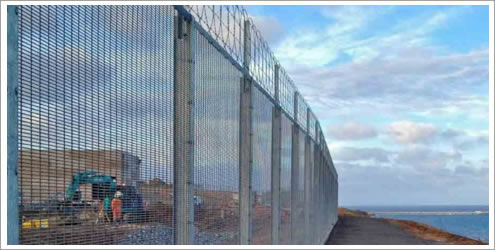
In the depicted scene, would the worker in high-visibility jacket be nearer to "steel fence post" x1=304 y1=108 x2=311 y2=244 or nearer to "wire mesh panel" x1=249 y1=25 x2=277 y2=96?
"wire mesh panel" x1=249 y1=25 x2=277 y2=96

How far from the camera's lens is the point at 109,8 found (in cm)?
417

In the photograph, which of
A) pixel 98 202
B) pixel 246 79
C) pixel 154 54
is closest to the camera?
pixel 98 202

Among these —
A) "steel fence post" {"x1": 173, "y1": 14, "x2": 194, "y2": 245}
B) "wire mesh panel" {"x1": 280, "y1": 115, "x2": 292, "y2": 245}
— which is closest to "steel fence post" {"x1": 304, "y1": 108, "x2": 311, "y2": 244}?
"wire mesh panel" {"x1": 280, "y1": 115, "x2": 292, "y2": 245}

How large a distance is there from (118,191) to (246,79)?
3.81 meters

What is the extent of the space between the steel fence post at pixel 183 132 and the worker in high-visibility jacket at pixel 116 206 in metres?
1.12

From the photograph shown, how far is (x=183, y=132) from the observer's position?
5.50 metres

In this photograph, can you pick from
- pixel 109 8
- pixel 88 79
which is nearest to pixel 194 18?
pixel 109 8

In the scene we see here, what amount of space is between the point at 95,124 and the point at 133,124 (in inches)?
23.9

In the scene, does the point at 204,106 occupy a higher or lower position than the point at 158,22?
lower

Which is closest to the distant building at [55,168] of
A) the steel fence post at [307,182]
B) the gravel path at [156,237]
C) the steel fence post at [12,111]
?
the steel fence post at [12,111]

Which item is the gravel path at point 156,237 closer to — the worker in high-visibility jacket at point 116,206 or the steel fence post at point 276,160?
the worker in high-visibility jacket at point 116,206

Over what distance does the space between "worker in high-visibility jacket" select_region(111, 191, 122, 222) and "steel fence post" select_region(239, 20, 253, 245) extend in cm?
360

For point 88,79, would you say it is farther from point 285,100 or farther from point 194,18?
point 285,100

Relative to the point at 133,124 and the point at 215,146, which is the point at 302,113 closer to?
the point at 215,146
